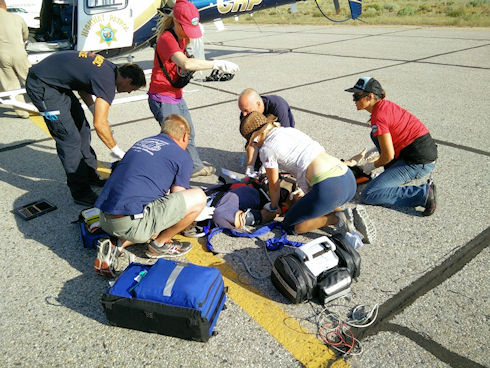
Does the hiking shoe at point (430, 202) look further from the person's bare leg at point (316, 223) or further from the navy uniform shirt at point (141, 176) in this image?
the navy uniform shirt at point (141, 176)

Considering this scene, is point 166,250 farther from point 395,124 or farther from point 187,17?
point 395,124

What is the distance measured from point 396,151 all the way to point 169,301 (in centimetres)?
283

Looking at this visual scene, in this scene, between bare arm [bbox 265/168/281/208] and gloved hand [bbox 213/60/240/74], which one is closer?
bare arm [bbox 265/168/281/208]

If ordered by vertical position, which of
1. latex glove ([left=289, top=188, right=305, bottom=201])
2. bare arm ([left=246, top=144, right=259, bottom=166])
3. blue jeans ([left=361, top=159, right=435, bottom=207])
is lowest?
blue jeans ([left=361, top=159, right=435, bottom=207])

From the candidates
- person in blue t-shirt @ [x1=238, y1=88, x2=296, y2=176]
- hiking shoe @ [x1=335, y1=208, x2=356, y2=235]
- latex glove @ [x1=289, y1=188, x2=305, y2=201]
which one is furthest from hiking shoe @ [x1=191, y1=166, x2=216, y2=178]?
hiking shoe @ [x1=335, y1=208, x2=356, y2=235]

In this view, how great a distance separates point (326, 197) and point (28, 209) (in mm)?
3171

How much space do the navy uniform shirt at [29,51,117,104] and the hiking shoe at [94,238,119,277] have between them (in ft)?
5.05

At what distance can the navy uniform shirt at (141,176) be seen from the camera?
9.41 feet

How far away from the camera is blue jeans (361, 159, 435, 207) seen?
3662 mm

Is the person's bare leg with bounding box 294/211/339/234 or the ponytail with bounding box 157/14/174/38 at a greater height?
the ponytail with bounding box 157/14/174/38

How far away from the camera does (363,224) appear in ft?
10.5

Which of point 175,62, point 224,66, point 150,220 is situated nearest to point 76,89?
point 175,62

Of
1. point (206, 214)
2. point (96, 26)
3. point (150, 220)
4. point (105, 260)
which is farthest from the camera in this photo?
point (96, 26)

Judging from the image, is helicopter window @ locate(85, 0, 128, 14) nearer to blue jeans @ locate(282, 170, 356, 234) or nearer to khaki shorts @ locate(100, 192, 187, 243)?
khaki shorts @ locate(100, 192, 187, 243)
